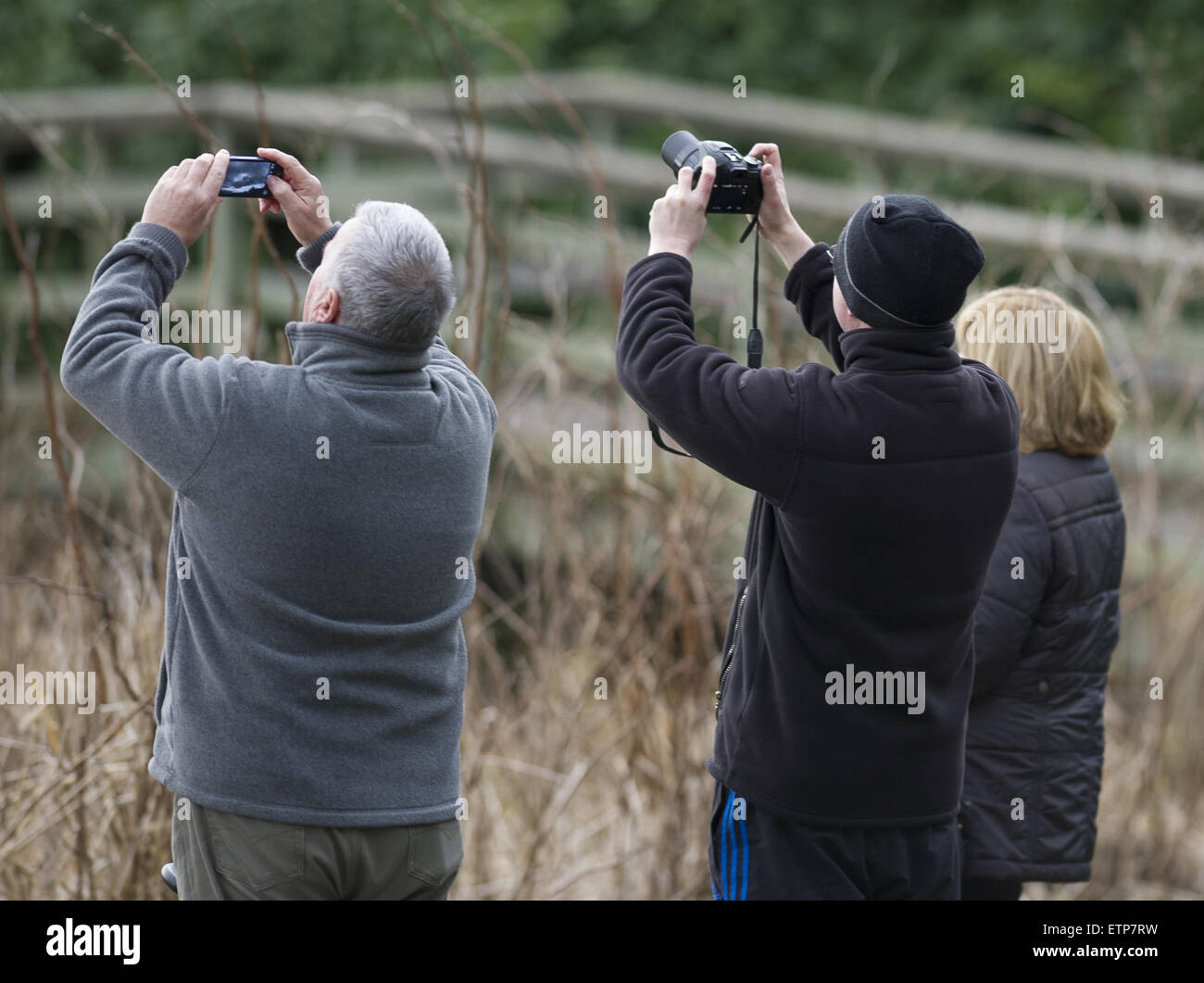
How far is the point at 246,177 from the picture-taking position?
202cm

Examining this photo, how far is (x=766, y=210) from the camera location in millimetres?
2156

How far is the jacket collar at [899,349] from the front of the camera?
1924mm

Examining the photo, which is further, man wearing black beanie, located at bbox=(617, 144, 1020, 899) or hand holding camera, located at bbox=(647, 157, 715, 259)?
hand holding camera, located at bbox=(647, 157, 715, 259)

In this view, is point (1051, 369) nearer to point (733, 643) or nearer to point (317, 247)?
point (733, 643)

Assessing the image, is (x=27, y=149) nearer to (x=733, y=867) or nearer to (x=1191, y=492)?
(x=1191, y=492)

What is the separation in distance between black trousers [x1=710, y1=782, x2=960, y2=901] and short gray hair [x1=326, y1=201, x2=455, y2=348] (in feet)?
2.54

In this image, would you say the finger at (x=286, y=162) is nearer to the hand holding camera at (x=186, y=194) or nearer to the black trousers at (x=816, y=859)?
the hand holding camera at (x=186, y=194)

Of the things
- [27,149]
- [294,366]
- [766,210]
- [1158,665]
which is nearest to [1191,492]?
[1158,665]

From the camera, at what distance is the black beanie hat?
6.24 ft

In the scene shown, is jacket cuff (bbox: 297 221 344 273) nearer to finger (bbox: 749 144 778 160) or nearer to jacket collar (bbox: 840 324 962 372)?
finger (bbox: 749 144 778 160)

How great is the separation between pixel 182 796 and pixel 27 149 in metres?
5.50

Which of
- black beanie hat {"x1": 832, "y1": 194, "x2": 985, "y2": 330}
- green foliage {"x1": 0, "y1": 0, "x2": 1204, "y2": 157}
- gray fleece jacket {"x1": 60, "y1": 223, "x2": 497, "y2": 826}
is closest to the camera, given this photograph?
gray fleece jacket {"x1": 60, "y1": 223, "x2": 497, "y2": 826}

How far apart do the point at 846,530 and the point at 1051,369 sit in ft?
2.42

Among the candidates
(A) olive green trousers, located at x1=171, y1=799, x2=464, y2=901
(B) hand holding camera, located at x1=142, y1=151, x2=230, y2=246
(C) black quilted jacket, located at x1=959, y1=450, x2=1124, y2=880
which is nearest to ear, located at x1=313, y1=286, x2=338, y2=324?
(B) hand holding camera, located at x1=142, y1=151, x2=230, y2=246
